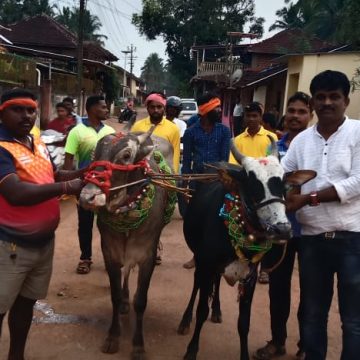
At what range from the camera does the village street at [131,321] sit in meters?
3.95

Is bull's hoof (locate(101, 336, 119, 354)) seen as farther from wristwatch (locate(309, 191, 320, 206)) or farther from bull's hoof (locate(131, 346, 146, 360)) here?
wristwatch (locate(309, 191, 320, 206))

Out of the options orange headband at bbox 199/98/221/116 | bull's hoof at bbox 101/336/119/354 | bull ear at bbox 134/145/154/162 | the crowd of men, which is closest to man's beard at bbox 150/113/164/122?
orange headband at bbox 199/98/221/116

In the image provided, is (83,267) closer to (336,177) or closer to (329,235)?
(329,235)

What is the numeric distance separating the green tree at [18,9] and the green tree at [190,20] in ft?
58.3

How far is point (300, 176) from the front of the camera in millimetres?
3023

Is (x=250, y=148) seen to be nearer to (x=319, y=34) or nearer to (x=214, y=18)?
(x=319, y=34)

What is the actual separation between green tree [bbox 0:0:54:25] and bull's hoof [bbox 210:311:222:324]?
50077 millimetres

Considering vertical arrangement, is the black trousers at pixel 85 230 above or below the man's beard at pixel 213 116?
below

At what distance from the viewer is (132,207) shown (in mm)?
3570

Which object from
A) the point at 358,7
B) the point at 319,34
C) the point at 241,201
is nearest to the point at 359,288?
the point at 241,201

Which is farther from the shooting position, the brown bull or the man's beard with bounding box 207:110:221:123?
the man's beard with bounding box 207:110:221:123

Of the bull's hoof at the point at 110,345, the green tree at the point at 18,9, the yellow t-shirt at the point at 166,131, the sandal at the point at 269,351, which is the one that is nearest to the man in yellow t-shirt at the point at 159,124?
the yellow t-shirt at the point at 166,131

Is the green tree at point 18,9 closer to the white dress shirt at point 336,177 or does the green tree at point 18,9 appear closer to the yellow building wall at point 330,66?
the yellow building wall at point 330,66

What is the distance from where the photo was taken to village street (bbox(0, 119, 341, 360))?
3953 millimetres
